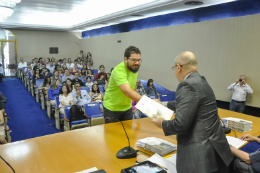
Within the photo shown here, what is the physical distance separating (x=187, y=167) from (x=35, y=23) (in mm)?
12539

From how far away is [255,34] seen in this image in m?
4.98

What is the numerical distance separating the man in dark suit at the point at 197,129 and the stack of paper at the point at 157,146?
0.44 m

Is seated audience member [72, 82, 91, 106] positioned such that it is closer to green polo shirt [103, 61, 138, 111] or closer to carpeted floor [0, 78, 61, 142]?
carpeted floor [0, 78, 61, 142]

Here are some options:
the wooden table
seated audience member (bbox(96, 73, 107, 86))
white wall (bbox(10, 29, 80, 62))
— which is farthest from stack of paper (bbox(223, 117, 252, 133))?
white wall (bbox(10, 29, 80, 62))

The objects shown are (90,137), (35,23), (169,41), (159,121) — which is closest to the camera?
(159,121)

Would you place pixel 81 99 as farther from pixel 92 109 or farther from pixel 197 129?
pixel 197 129

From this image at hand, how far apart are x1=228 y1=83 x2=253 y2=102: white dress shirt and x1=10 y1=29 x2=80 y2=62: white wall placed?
1234 centimetres

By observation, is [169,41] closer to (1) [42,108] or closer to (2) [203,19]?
(2) [203,19]

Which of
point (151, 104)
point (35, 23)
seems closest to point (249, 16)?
point (151, 104)

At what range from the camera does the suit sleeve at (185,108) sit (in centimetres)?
125

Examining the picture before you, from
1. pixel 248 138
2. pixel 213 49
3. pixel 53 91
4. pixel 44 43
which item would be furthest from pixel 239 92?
pixel 44 43

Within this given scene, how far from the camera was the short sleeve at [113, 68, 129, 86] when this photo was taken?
232cm

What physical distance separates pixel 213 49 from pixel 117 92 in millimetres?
4339

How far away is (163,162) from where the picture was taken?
1.61m
